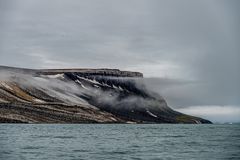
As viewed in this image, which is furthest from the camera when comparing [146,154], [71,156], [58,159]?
[146,154]

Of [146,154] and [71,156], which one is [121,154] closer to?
[146,154]

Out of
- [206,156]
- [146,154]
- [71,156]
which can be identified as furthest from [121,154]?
[206,156]

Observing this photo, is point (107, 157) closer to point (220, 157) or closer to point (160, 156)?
point (160, 156)

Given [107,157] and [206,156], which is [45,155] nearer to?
[107,157]

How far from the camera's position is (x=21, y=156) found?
2739 inches

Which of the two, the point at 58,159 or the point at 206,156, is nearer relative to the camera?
the point at 58,159

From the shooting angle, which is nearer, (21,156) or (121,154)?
(21,156)

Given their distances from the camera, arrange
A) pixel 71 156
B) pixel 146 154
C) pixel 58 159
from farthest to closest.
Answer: pixel 146 154
pixel 71 156
pixel 58 159

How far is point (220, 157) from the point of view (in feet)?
234

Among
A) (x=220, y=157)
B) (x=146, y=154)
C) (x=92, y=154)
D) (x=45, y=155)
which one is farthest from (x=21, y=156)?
(x=220, y=157)

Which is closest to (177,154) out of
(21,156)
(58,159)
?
(58,159)

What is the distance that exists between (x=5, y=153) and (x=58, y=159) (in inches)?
441

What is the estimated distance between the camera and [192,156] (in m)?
73.7

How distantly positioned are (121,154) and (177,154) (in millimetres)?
9493
